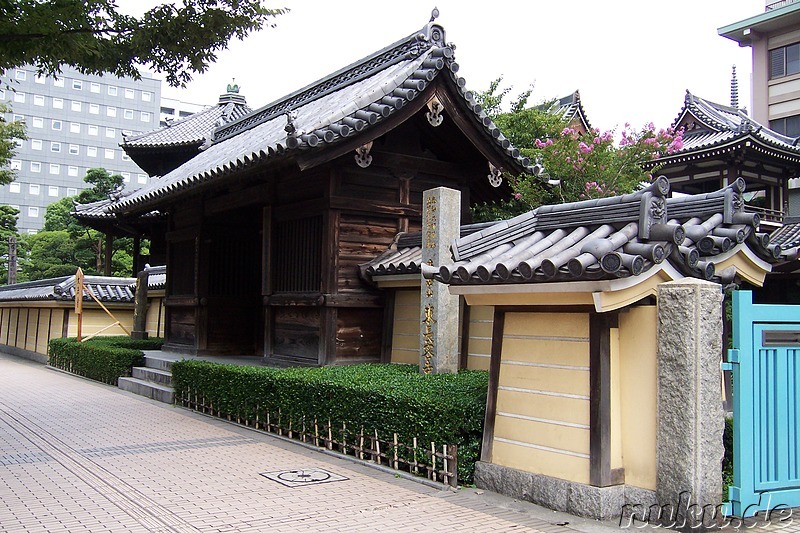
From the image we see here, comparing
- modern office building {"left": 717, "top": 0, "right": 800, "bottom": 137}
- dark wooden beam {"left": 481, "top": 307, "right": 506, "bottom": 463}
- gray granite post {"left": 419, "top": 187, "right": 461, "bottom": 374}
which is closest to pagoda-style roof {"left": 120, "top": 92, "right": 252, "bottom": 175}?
gray granite post {"left": 419, "top": 187, "right": 461, "bottom": 374}

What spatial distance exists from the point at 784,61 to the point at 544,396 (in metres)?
35.1

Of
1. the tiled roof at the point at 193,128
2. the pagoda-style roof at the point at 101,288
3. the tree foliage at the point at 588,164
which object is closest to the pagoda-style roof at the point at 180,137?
the tiled roof at the point at 193,128

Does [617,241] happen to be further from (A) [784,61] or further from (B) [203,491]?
(A) [784,61]

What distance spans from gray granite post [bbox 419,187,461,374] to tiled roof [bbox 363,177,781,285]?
2012 millimetres

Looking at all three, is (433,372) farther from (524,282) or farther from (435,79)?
(435,79)

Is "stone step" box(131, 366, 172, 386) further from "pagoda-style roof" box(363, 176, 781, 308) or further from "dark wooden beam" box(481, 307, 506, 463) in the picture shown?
"dark wooden beam" box(481, 307, 506, 463)

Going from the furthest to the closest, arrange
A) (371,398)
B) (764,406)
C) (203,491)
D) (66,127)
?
(66,127), (371,398), (203,491), (764,406)

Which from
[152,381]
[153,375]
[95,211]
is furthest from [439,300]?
[95,211]

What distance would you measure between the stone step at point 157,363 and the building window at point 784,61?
3280 centimetres

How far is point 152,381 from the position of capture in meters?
16.4

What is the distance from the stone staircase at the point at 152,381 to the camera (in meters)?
14.9

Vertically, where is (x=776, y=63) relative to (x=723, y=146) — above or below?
above

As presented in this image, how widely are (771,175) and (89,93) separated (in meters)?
77.8

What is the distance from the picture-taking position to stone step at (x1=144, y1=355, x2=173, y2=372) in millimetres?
16312
